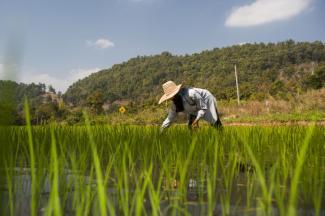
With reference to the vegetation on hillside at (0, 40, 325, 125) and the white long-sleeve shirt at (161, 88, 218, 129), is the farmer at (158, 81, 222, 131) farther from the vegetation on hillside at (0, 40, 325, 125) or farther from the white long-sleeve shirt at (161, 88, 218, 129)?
the vegetation on hillside at (0, 40, 325, 125)

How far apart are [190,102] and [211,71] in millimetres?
56711

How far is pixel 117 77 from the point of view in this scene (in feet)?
272

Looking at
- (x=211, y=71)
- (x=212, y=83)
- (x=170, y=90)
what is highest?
(x=211, y=71)

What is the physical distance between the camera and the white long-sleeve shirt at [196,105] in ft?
15.4

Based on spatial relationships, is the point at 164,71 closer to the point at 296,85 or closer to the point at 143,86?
the point at 143,86

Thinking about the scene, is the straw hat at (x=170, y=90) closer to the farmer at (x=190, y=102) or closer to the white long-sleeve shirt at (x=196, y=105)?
the farmer at (x=190, y=102)

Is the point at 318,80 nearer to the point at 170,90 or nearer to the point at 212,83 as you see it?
the point at 170,90

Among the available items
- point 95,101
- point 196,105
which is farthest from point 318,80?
point 196,105

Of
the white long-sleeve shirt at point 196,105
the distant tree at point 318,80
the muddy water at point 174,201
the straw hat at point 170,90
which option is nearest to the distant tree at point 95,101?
the distant tree at point 318,80

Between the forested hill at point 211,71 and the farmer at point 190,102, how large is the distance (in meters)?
24.2

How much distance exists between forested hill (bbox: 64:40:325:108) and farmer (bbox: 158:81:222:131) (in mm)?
24192

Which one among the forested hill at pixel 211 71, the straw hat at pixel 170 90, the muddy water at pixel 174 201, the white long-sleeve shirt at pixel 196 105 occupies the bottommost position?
the muddy water at pixel 174 201

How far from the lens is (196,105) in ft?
16.1

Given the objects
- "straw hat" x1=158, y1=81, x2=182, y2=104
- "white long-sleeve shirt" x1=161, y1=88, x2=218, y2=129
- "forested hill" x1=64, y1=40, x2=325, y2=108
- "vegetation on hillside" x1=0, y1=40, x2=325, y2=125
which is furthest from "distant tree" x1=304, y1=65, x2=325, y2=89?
"straw hat" x1=158, y1=81, x2=182, y2=104
